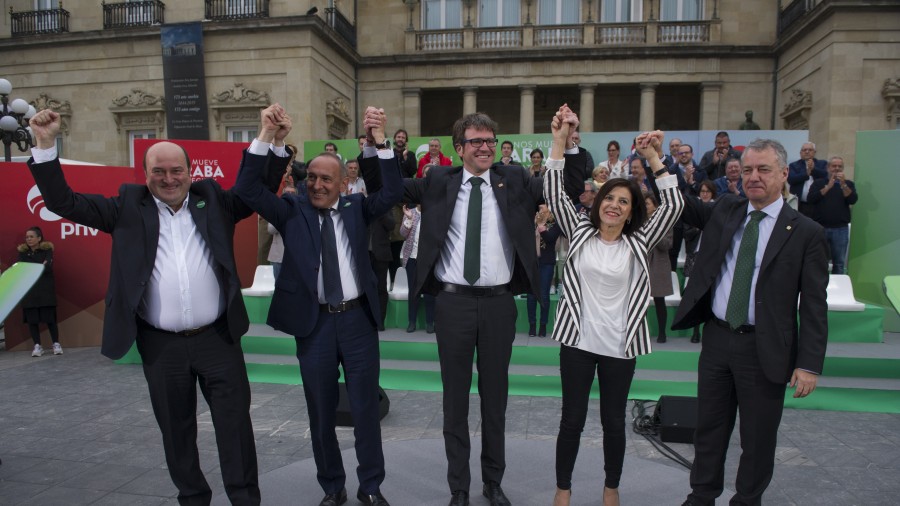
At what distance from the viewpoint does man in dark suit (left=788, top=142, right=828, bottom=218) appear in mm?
8180

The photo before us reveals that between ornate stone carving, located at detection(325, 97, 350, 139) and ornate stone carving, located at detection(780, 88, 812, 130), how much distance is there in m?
14.2

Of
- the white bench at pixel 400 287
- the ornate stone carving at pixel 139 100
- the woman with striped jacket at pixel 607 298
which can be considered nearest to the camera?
the woman with striped jacket at pixel 607 298

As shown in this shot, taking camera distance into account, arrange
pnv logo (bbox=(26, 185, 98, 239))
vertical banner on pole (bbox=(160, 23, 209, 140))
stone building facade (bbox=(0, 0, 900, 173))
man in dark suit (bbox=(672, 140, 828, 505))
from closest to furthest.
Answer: man in dark suit (bbox=(672, 140, 828, 505)) → pnv logo (bbox=(26, 185, 98, 239)) → stone building facade (bbox=(0, 0, 900, 173)) → vertical banner on pole (bbox=(160, 23, 209, 140))

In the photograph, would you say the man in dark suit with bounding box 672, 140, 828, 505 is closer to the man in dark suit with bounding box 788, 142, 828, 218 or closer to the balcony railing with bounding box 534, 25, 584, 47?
the man in dark suit with bounding box 788, 142, 828, 218

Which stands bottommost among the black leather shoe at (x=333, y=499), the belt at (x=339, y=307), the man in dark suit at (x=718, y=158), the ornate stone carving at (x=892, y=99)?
the black leather shoe at (x=333, y=499)

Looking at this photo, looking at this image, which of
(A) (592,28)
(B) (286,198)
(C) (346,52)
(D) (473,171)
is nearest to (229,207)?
(B) (286,198)

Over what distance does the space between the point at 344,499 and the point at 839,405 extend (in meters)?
4.89

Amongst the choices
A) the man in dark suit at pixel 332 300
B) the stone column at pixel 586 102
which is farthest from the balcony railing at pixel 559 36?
the man in dark suit at pixel 332 300

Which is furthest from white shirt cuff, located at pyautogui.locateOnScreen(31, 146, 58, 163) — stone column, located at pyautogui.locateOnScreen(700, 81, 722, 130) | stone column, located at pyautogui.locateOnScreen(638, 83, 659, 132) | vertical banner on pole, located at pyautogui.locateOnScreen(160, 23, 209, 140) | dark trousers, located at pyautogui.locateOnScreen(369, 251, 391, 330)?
stone column, located at pyautogui.locateOnScreen(700, 81, 722, 130)

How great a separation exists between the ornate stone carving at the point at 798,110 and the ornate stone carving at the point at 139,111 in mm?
19557

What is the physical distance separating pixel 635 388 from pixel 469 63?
55.8ft

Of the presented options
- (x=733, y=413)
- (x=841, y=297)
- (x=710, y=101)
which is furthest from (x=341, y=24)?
(x=733, y=413)

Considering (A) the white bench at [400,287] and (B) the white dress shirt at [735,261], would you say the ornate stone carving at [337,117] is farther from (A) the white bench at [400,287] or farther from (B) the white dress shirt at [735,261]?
(B) the white dress shirt at [735,261]

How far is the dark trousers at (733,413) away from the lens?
9.69 feet
